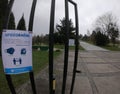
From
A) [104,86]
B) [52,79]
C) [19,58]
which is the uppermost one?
[19,58]

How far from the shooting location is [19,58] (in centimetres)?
353

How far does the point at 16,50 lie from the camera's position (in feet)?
11.4

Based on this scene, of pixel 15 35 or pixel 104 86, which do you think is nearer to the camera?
pixel 15 35

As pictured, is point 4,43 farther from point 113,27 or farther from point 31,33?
point 113,27

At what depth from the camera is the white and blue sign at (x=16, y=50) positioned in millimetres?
3420

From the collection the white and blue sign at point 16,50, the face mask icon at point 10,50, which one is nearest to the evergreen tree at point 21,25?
the white and blue sign at point 16,50

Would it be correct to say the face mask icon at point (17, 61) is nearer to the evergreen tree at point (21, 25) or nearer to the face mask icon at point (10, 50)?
the face mask icon at point (10, 50)

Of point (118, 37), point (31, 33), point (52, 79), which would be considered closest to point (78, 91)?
point (52, 79)

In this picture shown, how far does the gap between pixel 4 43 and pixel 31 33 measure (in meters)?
0.46

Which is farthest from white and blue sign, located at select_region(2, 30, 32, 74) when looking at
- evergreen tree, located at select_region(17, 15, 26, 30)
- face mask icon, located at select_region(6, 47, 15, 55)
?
evergreen tree, located at select_region(17, 15, 26, 30)

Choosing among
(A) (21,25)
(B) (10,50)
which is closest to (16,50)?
(B) (10,50)

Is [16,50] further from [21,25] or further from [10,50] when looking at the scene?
[21,25]

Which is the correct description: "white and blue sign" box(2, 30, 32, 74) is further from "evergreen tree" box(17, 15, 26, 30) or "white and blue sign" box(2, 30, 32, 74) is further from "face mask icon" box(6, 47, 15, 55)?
"evergreen tree" box(17, 15, 26, 30)

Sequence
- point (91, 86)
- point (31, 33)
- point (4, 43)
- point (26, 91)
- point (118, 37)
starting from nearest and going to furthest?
1. point (4, 43)
2. point (31, 33)
3. point (26, 91)
4. point (91, 86)
5. point (118, 37)
